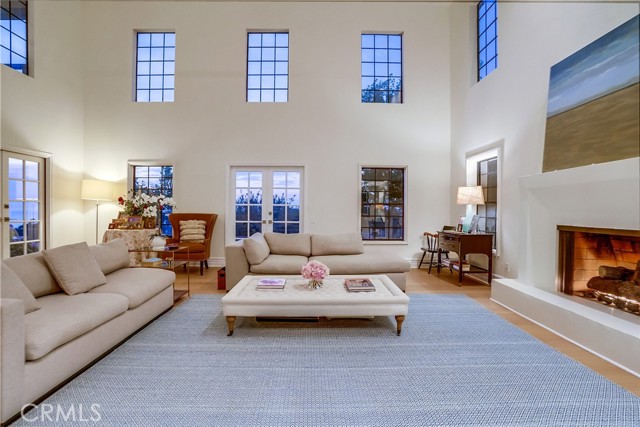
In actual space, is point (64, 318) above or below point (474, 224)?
below

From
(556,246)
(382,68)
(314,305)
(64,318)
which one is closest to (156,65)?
(382,68)

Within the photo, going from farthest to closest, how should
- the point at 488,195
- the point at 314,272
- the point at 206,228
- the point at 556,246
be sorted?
the point at 206,228
the point at 488,195
the point at 556,246
the point at 314,272

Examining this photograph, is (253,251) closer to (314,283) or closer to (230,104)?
(314,283)

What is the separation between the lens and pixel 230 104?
19.3 feet

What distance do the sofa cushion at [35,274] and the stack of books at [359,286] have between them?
2417 mm

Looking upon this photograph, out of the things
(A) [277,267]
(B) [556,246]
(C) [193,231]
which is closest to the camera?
(B) [556,246]

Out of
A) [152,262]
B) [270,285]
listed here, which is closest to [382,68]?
[270,285]

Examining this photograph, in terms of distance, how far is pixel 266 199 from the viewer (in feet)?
19.5

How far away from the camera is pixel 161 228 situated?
5.98m

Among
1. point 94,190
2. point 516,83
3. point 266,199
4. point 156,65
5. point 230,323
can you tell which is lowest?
point 230,323

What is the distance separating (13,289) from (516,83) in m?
5.35

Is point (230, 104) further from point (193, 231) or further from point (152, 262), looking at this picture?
point (152, 262)

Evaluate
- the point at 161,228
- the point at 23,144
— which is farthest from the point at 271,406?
the point at 23,144

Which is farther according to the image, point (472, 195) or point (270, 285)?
point (472, 195)
